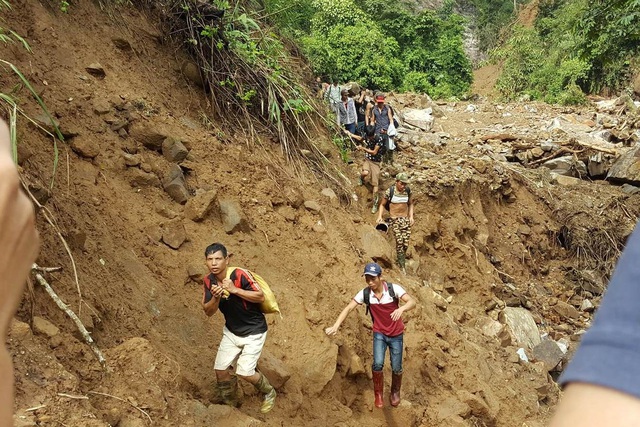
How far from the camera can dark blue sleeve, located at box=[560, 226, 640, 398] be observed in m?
0.58

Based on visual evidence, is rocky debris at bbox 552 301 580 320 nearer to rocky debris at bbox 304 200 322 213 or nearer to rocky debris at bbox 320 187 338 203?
rocky debris at bbox 320 187 338 203

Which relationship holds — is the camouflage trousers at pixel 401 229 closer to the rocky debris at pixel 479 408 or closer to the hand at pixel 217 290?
the rocky debris at pixel 479 408

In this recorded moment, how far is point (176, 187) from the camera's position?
22.3 feet

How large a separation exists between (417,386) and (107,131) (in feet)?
15.2

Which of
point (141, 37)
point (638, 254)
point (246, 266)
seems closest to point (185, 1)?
point (141, 37)

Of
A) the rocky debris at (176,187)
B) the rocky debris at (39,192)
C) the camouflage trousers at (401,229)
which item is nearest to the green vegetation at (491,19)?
the camouflage trousers at (401,229)

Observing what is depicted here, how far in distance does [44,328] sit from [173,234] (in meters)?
2.61

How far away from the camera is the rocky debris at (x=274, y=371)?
565 cm

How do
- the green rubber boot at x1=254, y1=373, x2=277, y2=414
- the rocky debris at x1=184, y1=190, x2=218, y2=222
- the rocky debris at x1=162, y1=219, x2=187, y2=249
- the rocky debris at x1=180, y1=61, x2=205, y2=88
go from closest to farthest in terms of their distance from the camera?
the green rubber boot at x1=254, y1=373, x2=277, y2=414, the rocky debris at x1=162, y1=219, x2=187, y2=249, the rocky debris at x1=184, y1=190, x2=218, y2=222, the rocky debris at x1=180, y1=61, x2=205, y2=88

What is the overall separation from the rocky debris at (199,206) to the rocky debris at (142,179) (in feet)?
1.42

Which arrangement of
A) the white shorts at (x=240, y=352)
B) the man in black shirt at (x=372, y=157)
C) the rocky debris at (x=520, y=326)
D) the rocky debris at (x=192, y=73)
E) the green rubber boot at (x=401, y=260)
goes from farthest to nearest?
1. the man in black shirt at (x=372, y=157)
2. the rocky debris at (x=520, y=326)
3. the green rubber boot at (x=401, y=260)
4. the rocky debris at (x=192, y=73)
5. the white shorts at (x=240, y=352)

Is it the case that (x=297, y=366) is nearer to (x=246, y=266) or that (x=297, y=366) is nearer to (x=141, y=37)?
(x=246, y=266)

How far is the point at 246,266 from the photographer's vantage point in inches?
267

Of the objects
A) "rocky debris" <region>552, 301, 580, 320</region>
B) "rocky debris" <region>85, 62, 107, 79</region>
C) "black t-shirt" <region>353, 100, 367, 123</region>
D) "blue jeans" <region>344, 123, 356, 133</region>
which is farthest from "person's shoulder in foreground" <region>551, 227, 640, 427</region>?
"black t-shirt" <region>353, 100, 367, 123</region>
